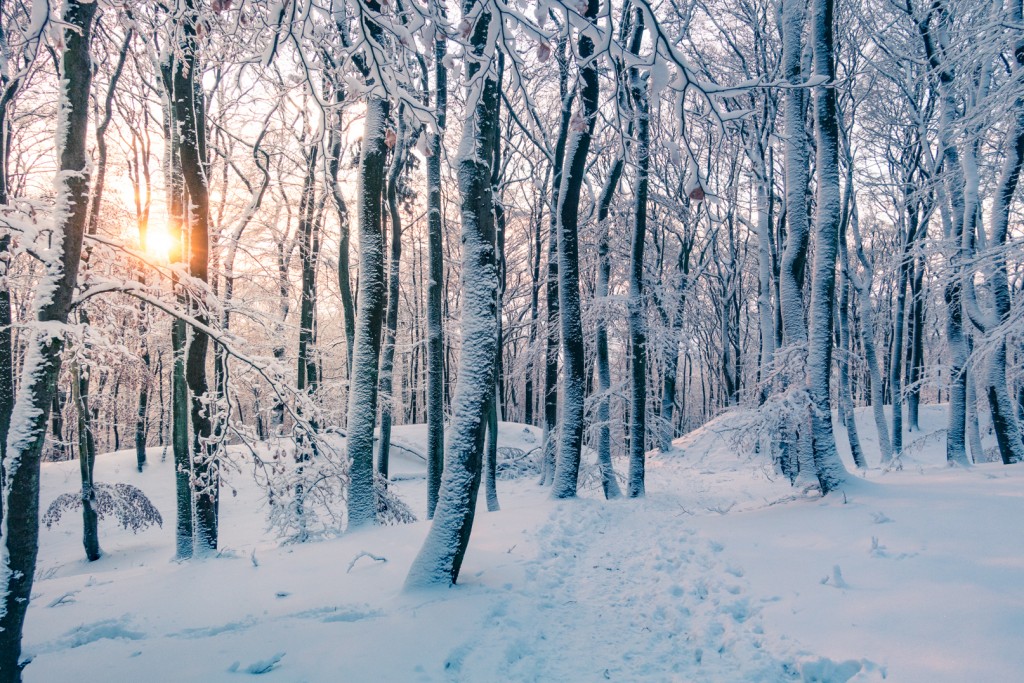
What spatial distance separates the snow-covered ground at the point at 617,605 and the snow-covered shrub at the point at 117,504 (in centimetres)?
497

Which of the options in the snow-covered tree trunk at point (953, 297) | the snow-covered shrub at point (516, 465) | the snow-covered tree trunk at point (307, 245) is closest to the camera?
the snow-covered tree trunk at point (953, 297)

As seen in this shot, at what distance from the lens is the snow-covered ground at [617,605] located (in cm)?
345

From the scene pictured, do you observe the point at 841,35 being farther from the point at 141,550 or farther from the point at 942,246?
the point at 141,550

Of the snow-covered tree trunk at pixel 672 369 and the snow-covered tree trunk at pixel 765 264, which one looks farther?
the snow-covered tree trunk at pixel 672 369

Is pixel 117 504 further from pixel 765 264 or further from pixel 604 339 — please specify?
pixel 765 264

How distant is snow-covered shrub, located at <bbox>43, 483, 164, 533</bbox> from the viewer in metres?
11.2

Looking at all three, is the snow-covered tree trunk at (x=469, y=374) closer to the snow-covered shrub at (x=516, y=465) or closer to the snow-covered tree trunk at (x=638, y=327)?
the snow-covered tree trunk at (x=638, y=327)

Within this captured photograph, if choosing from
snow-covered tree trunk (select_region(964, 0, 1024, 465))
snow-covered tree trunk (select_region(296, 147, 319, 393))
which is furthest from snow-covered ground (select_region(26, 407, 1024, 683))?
snow-covered tree trunk (select_region(296, 147, 319, 393))

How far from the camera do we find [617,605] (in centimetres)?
488

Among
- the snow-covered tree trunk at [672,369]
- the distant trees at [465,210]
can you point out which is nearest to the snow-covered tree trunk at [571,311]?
the distant trees at [465,210]

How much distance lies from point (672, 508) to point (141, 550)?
12700mm

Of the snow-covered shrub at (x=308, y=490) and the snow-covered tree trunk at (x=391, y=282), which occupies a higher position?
the snow-covered tree trunk at (x=391, y=282)

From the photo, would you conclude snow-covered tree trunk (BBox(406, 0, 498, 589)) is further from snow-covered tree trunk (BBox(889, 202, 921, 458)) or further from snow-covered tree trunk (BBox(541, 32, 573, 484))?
snow-covered tree trunk (BBox(889, 202, 921, 458))

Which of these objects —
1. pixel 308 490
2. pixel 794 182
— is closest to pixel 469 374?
pixel 308 490
